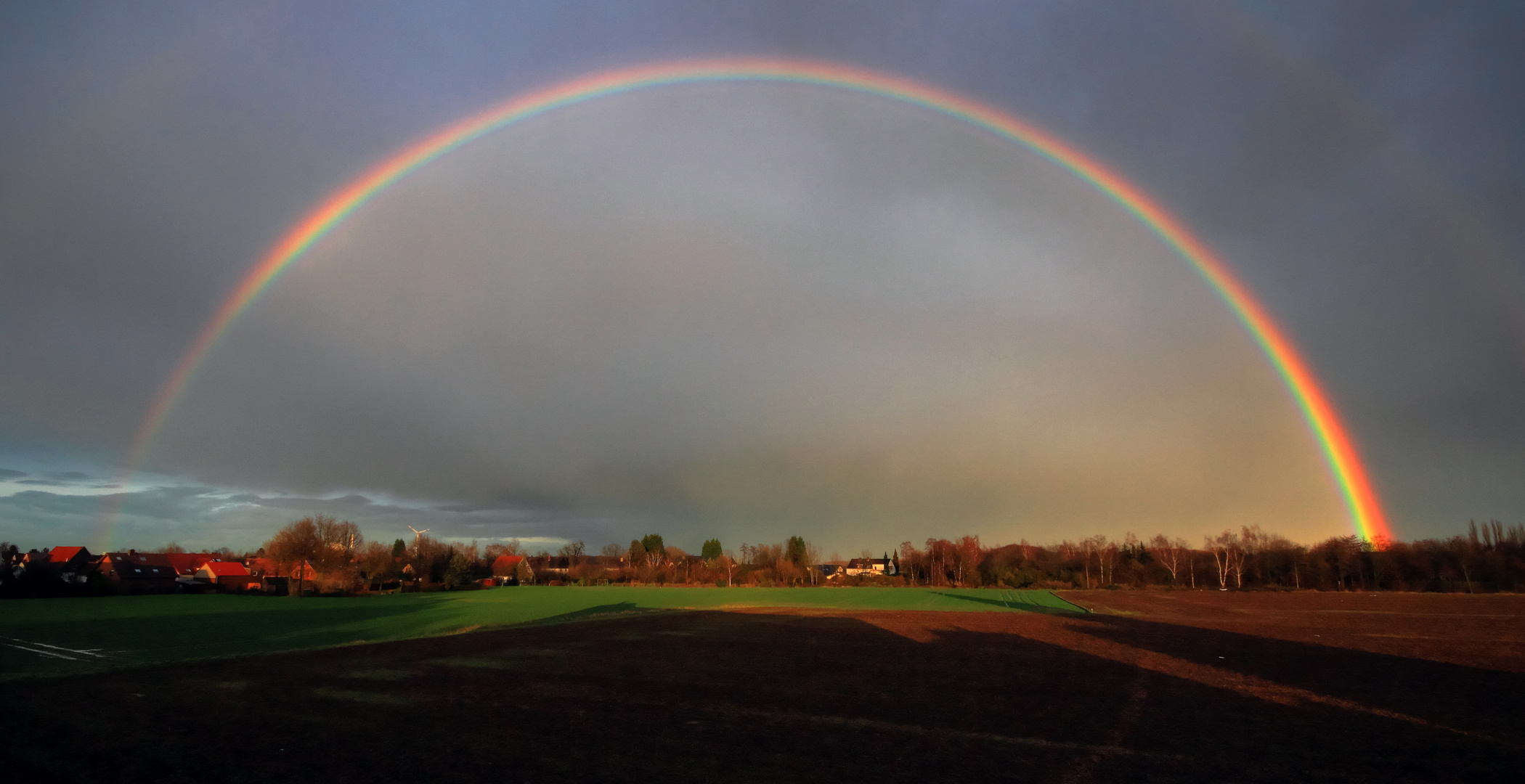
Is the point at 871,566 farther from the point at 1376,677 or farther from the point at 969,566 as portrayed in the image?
the point at 1376,677

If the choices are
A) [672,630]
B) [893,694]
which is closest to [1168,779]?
[893,694]

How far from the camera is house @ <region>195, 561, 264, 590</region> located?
82.8 m

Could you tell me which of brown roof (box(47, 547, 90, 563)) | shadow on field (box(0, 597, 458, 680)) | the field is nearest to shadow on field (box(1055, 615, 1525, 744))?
the field

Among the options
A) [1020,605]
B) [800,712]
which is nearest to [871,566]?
[1020,605]

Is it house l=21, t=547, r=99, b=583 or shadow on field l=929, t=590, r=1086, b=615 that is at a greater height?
house l=21, t=547, r=99, b=583

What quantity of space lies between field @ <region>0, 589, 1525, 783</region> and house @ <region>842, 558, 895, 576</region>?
5591 inches

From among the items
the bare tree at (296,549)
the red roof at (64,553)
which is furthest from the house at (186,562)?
the bare tree at (296,549)

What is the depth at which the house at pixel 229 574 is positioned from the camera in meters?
82.8

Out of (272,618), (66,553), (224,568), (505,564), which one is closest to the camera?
(272,618)

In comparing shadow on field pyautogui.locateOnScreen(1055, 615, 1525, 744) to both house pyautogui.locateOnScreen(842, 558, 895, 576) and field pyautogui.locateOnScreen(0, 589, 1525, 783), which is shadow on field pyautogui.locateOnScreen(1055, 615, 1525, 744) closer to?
field pyautogui.locateOnScreen(0, 589, 1525, 783)

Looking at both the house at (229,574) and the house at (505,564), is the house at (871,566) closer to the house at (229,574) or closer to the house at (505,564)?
the house at (505,564)

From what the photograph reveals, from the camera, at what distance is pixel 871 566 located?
174625 millimetres

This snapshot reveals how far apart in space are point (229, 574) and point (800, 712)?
375ft

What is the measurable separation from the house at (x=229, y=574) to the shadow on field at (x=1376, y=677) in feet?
295
